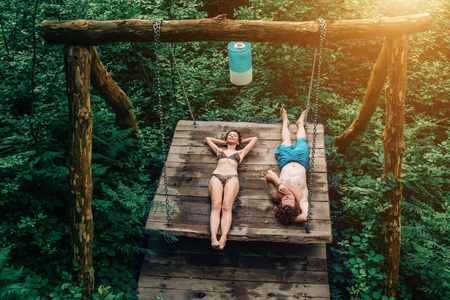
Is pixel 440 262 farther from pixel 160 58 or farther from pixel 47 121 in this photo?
pixel 160 58

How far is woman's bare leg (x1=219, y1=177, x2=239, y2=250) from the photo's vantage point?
3.97 m

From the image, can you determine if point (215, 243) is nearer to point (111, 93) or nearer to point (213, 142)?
point (213, 142)

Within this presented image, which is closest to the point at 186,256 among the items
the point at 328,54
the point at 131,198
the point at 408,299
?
the point at 131,198

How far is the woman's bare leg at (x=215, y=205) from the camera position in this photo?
13.0ft

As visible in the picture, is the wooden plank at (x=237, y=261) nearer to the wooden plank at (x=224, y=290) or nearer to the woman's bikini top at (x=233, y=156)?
the wooden plank at (x=224, y=290)

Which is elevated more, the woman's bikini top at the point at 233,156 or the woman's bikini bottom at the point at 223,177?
the woman's bikini top at the point at 233,156

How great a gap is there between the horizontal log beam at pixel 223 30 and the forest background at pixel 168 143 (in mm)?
657

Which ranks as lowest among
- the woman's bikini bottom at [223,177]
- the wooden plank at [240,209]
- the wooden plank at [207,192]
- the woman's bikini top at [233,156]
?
the wooden plank at [240,209]

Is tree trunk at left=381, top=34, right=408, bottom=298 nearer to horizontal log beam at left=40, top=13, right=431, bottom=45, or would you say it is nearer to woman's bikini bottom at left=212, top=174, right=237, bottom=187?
horizontal log beam at left=40, top=13, right=431, bottom=45

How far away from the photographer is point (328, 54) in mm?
6652

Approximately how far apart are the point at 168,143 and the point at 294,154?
97.8 inches

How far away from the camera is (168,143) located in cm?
604

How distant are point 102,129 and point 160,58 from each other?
2.35 metres

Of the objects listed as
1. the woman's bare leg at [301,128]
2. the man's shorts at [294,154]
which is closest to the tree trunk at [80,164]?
the man's shorts at [294,154]
